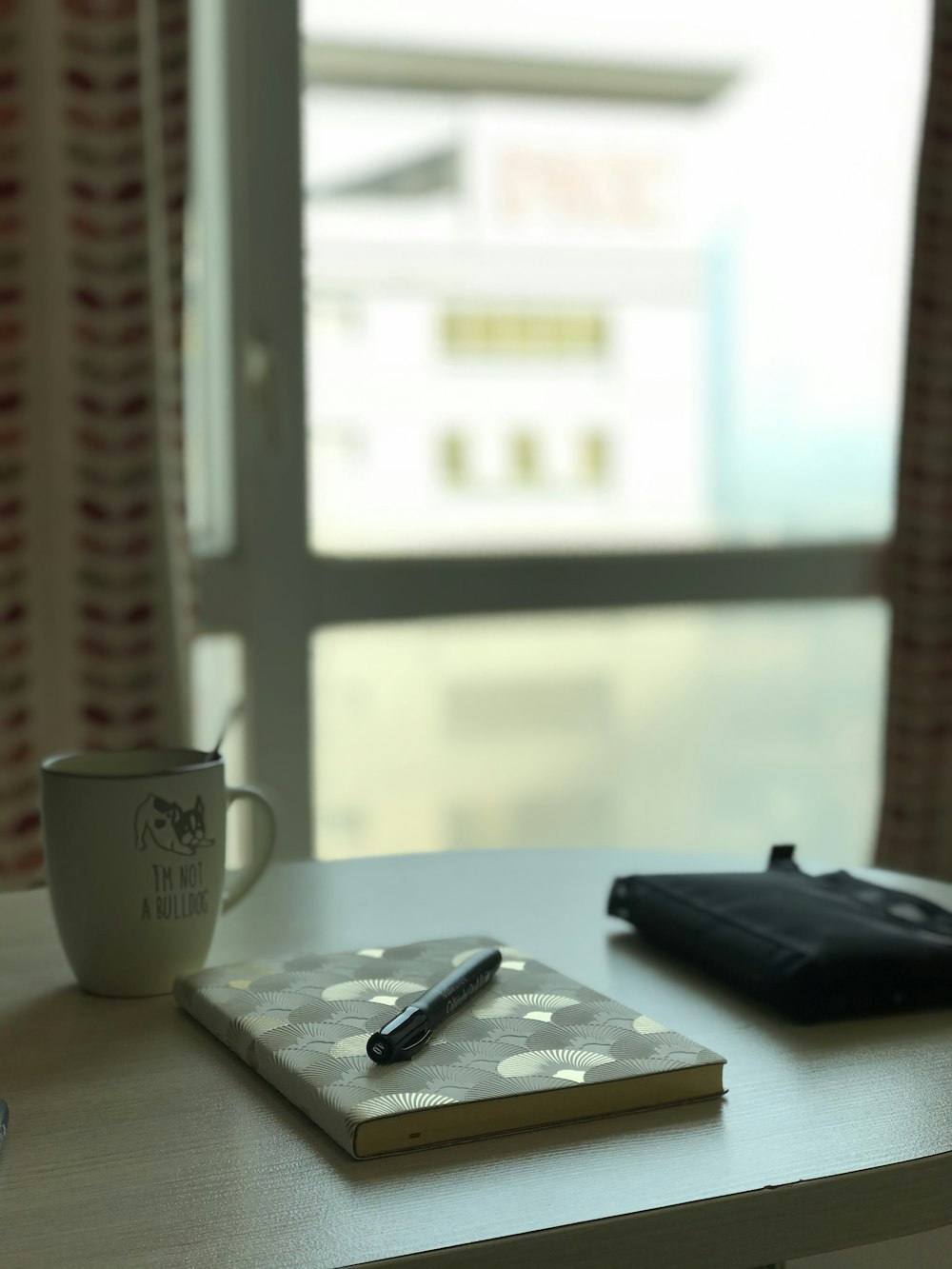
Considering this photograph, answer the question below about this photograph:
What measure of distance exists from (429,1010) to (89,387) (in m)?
1.35

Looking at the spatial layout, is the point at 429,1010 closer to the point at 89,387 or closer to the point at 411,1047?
the point at 411,1047

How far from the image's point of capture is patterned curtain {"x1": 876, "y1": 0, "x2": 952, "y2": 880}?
88.6 inches

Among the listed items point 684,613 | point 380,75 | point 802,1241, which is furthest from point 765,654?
point 802,1241

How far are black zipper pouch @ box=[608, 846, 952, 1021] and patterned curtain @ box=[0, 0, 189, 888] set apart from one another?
3.68 feet

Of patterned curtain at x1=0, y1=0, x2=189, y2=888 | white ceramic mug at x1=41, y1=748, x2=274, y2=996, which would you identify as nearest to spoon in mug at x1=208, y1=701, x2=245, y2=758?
white ceramic mug at x1=41, y1=748, x2=274, y2=996

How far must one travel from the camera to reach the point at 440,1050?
60 cm

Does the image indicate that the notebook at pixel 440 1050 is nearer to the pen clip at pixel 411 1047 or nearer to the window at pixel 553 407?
the pen clip at pixel 411 1047

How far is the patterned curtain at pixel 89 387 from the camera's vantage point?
1.75 meters

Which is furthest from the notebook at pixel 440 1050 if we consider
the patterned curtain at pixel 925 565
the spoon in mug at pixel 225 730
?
the patterned curtain at pixel 925 565

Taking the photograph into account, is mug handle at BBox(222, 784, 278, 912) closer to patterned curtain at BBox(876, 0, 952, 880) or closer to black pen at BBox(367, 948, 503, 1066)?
black pen at BBox(367, 948, 503, 1066)

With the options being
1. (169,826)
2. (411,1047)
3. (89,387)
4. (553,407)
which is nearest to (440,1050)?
(411,1047)

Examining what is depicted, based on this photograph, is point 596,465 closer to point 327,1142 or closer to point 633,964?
point 633,964

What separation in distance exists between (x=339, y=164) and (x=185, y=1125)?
5.88 ft

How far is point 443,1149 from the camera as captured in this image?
1.76 feet
